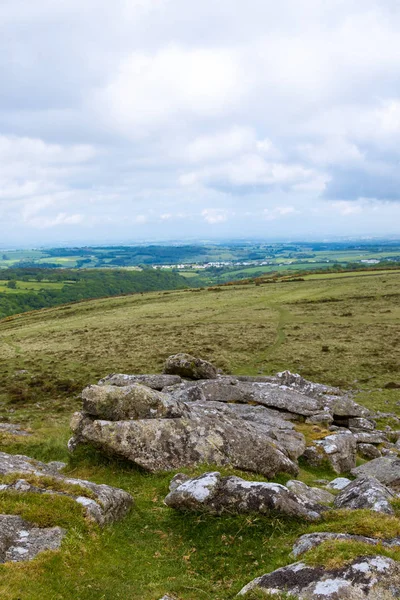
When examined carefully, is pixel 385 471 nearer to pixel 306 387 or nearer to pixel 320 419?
pixel 320 419

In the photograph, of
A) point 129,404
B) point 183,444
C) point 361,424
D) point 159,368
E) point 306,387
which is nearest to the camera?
point 183,444

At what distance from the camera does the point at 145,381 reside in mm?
35969

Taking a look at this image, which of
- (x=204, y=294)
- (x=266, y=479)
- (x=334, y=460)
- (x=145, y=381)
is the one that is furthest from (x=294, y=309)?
(x=266, y=479)

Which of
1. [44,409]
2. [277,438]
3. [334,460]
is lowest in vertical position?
[44,409]

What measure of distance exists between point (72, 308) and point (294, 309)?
64.6 m

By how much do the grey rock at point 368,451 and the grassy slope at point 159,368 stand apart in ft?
20.5

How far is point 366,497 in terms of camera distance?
13789mm

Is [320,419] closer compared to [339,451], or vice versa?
[339,451]

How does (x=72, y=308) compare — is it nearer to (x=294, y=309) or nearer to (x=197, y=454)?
(x=294, y=309)

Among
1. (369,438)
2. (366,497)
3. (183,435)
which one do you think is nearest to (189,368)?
(369,438)

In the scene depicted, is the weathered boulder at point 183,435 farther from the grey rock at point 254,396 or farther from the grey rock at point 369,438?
the grey rock at point 369,438

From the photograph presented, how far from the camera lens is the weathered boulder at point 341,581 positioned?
8531mm

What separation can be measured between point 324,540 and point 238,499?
3.12 meters

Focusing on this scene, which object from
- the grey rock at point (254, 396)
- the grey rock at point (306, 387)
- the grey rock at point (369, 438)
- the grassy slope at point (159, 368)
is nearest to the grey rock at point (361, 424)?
Answer: the grey rock at point (369, 438)
